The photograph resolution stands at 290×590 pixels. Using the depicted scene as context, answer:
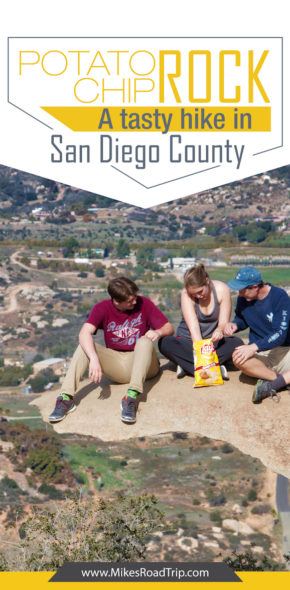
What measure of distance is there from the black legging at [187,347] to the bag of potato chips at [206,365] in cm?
9

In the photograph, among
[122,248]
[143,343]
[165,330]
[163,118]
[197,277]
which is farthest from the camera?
[122,248]

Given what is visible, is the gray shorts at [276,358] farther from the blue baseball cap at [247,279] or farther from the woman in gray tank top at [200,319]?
the blue baseball cap at [247,279]

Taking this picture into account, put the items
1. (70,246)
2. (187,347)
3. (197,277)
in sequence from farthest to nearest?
(70,246)
(187,347)
(197,277)

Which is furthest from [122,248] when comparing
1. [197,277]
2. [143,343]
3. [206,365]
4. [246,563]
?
[197,277]

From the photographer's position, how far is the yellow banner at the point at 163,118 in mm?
29516

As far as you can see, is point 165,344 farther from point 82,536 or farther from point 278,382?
point 82,536

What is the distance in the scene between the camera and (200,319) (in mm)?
8188

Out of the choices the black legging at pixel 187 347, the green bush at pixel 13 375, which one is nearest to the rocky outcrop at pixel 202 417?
the black legging at pixel 187 347

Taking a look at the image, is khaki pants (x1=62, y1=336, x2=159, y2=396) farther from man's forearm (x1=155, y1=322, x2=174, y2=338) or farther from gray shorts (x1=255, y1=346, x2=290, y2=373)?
gray shorts (x1=255, y1=346, x2=290, y2=373)

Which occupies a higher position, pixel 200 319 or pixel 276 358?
pixel 200 319

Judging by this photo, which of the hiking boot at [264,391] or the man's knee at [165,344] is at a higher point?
the man's knee at [165,344]

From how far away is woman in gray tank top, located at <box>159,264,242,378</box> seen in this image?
789 cm

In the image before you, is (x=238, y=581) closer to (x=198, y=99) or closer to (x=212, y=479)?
(x=198, y=99)

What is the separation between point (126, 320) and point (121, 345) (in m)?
0.23
